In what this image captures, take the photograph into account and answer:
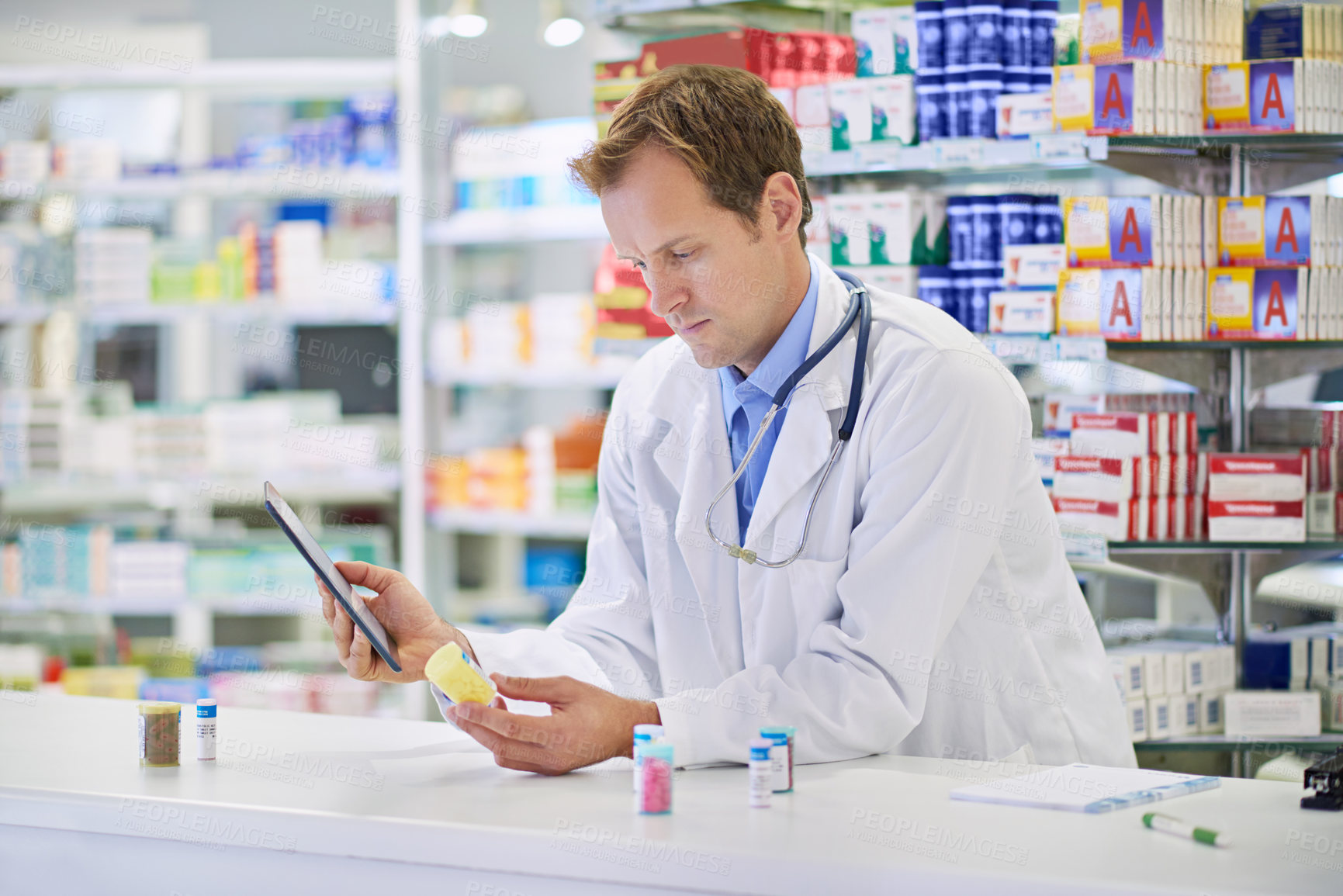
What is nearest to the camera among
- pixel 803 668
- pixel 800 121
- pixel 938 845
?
pixel 938 845

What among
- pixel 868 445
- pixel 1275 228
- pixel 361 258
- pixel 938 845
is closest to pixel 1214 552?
pixel 1275 228

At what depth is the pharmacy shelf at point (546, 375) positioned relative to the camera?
4.97m

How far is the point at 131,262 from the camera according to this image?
527 cm

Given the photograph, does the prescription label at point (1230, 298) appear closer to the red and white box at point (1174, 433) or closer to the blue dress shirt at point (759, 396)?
the red and white box at point (1174, 433)

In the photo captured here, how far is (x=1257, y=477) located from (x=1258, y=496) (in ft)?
0.14

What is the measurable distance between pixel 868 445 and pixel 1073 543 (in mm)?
1239

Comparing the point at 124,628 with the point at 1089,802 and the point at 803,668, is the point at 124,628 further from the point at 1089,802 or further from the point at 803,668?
the point at 1089,802

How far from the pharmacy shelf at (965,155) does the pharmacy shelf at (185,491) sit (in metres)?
2.73

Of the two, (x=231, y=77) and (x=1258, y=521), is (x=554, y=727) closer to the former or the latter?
(x=1258, y=521)

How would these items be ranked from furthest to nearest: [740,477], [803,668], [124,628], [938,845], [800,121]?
[124,628] < [800,121] < [740,477] < [803,668] < [938,845]

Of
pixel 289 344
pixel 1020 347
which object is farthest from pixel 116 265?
pixel 1020 347

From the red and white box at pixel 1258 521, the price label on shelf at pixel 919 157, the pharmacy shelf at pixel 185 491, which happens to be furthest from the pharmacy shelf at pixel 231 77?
the red and white box at pixel 1258 521

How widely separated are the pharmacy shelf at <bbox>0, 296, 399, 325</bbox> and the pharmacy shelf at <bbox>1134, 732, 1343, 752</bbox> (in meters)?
3.31

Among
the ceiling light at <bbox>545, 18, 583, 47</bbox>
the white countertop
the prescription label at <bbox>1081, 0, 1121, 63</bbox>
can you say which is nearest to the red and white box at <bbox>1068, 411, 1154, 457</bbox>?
the prescription label at <bbox>1081, 0, 1121, 63</bbox>
